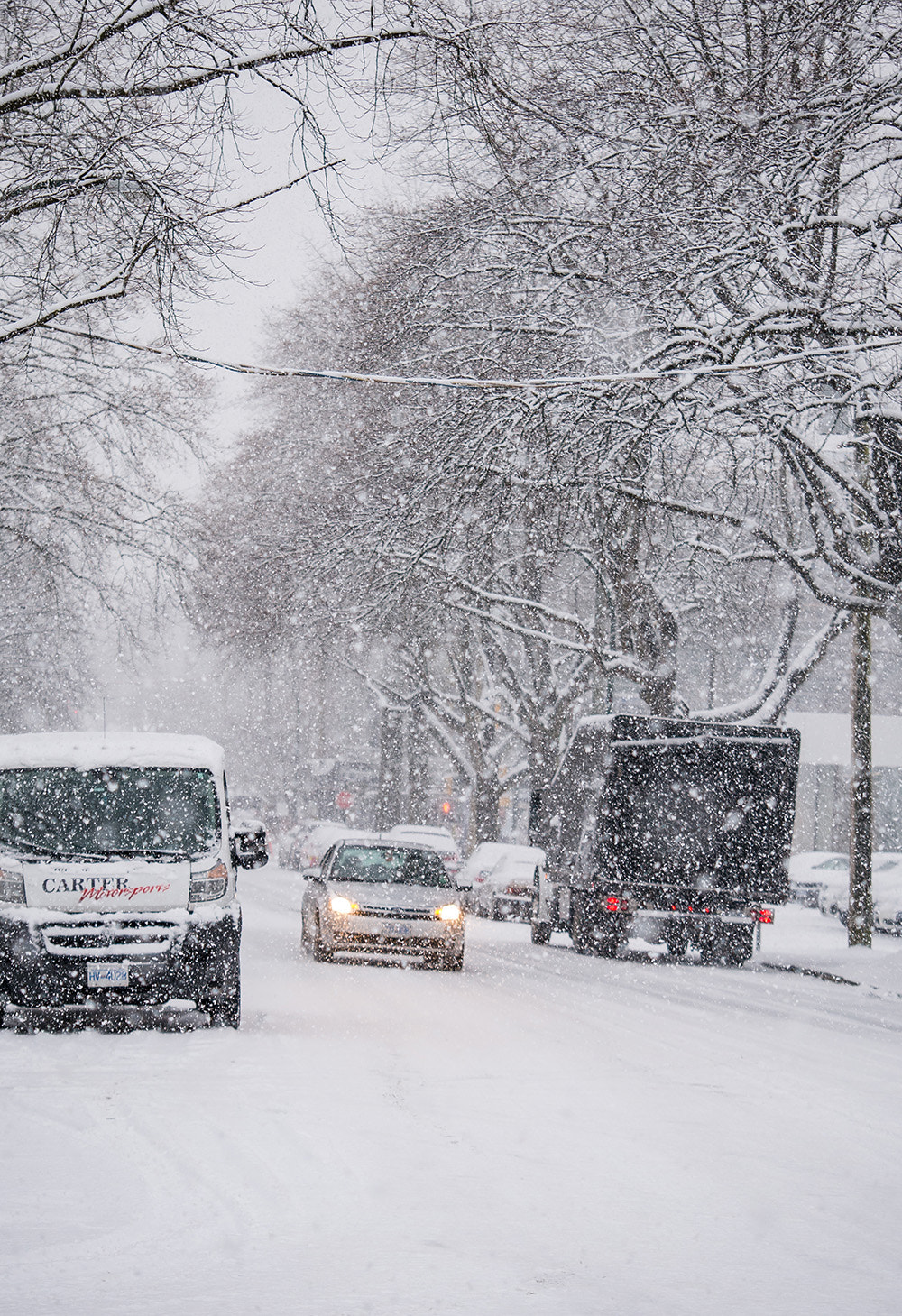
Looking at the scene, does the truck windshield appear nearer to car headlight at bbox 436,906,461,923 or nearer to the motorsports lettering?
the motorsports lettering

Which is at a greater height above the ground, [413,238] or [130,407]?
[413,238]

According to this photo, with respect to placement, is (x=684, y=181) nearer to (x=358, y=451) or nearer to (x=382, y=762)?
(x=358, y=451)

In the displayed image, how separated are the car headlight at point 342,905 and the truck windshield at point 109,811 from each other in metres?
5.87

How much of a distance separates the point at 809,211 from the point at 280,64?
7.13 meters

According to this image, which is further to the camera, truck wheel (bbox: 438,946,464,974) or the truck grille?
truck wheel (bbox: 438,946,464,974)

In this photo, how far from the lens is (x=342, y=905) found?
57.3 ft

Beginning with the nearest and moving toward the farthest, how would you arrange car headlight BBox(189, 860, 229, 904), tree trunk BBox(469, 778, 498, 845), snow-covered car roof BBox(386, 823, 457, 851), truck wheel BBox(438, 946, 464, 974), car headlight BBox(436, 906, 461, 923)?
car headlight BBox(189, 860, 229, 904) → car headlight BBox(436, 906, 461, 923) → truck wheel BBox(438, 946, 464, 974) → snow-covered car roof BBox(386, 823, 457, 851) → tree trunk BBox(469, 778, 498, 845)

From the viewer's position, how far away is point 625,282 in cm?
1483

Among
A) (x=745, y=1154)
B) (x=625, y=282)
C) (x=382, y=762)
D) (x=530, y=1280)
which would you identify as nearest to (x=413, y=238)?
(x=625, y=282)

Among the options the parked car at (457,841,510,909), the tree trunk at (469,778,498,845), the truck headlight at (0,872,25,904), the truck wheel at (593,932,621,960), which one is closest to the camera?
the truck headlight at (0,872,25,904)

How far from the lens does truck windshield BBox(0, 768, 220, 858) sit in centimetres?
1132

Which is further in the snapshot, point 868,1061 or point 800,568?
point 800,568

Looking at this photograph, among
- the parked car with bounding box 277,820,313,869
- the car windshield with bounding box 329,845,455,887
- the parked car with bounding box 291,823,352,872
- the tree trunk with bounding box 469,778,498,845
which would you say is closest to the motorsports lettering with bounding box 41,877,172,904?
the car windshield with bounding box 329,845,455,887

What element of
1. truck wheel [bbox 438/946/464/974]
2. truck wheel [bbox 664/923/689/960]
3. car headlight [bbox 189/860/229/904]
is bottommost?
truck wheel [bbox 664/923/689/960]
